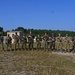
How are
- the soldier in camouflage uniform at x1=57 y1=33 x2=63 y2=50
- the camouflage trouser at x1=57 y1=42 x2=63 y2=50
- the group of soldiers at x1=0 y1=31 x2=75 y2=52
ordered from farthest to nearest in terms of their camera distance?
the camouflage trouser at x1=57 y1=42 x2=63 y2=50
the soldier in camouflage uniform at x1=57 y1=33 x2=63 y2=50
the group of soldiers at x1=0 y1=31 x2=75 y2=52

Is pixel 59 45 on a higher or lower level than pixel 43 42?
lower

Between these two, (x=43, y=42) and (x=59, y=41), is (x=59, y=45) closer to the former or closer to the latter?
(x=59, y=41)

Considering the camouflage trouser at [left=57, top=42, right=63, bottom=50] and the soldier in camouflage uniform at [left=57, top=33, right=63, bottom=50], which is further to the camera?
the camouflage trouser at [left=57, top=42, right=63, bottom=50]

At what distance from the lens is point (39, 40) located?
1083 inches

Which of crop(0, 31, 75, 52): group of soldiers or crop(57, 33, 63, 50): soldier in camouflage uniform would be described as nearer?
crop(0, 31, 75, 52): group of soldiers

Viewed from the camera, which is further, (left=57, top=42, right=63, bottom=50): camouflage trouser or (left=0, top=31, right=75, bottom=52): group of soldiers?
(left=57, top=42, right=63, bottom=50): camouflage trouser

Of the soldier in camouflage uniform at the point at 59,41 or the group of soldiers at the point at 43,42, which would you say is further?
the soldier in camouflage uniform at the point at 59,41

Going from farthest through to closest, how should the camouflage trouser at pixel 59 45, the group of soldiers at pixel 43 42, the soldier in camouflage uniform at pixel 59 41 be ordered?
the camouflage trouser at pixel 59 45
the soldier in camouflage uniform at pixel 59 41
the group of soldiers at pixel 43 42

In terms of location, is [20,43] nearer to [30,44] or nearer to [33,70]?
[30,44]

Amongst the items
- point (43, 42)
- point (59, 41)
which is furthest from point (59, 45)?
point (43, 42)

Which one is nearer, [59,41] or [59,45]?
[59,41]

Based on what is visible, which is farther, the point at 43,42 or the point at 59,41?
the point at 43,42

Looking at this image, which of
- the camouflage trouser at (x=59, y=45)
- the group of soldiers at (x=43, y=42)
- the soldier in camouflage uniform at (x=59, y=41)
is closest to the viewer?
the group of soldiers at (x=43, y=42)

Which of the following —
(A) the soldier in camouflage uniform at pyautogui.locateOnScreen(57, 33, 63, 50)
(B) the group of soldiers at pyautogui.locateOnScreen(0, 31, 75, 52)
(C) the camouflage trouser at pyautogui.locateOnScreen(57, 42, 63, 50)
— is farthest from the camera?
(C) the camouflage trouser at pyautogui.locateOnScreen(57, 42, 63, 50)
